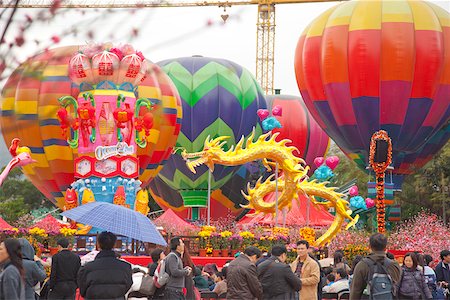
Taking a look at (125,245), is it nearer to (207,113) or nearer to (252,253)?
(207,113)

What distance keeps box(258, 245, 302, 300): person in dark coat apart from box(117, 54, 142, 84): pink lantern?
1584cm

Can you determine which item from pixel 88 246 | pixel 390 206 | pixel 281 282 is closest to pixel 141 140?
pixel 88 246

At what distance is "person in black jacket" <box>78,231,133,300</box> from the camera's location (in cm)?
904

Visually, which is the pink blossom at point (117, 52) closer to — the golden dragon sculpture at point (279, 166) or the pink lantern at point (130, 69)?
the pink lantern at point (130, 69)

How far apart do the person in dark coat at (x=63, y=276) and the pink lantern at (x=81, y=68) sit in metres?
16.4

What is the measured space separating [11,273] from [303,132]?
127ft

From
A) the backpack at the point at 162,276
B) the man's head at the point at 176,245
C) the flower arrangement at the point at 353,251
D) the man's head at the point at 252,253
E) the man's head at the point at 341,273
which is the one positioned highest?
the man's head at the point at 176,245

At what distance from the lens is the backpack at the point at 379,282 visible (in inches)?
365

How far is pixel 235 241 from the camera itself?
2555 centimetres

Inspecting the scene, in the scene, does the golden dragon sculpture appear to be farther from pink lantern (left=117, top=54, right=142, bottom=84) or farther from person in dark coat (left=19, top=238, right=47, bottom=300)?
person in dark coat (left=19, top=238, right=47, bottom=300)

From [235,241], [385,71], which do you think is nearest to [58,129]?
[235,241]

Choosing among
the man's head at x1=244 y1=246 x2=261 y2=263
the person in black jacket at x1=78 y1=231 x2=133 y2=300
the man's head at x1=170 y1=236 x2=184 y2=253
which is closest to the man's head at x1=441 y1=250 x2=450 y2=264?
the man's head at x1=244 y1=246 x2=261 y2=263

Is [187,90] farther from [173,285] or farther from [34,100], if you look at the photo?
[173,285]

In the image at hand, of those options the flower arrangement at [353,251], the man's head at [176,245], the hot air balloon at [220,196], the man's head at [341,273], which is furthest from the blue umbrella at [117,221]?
the hot air balloon at [220,196]
